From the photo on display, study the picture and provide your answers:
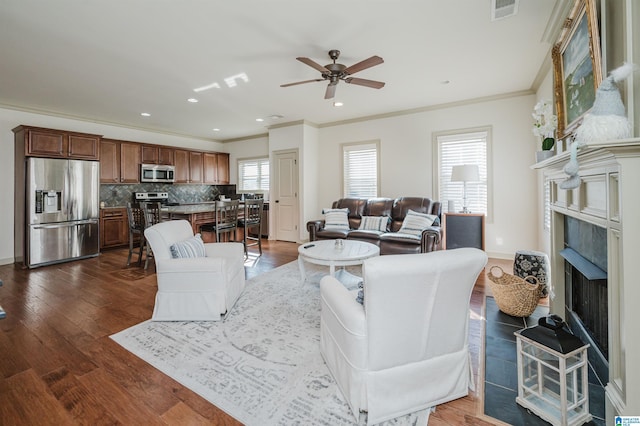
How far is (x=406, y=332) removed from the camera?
142 centimetres

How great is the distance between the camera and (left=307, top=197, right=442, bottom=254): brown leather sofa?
160 inches

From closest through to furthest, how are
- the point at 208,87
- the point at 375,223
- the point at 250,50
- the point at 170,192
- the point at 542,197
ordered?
the point at 250,50 → the point at 542,197 → the point at 208,87 → the point at 375,223 → the point at 170,192

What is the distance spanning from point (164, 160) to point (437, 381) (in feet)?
23.1

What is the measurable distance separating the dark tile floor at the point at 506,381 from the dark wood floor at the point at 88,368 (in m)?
0.07

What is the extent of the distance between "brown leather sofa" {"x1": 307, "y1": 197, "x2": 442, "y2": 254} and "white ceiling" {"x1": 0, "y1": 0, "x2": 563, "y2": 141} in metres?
1.78

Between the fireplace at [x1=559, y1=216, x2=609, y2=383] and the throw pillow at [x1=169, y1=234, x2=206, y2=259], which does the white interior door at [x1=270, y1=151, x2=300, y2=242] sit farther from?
the fireplace at [x1=559, y1=216, x2=609, y2=383]

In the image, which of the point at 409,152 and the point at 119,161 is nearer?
the point at 409,152

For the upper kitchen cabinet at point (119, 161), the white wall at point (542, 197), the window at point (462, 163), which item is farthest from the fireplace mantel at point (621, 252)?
the upper kitchen cabinet at point (119, 161)

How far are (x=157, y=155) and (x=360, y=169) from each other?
468cm

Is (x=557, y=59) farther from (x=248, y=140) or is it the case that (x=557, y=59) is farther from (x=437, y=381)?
(x=248, y=140)

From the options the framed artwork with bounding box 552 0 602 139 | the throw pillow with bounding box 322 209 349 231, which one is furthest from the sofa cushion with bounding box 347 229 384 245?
the framed artwork with bounding box 552 0 602 139

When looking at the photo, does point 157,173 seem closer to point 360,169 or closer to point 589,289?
point 360,169

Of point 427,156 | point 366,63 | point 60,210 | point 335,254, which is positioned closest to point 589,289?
point 335,254

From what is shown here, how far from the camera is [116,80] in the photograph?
3812 millimetres
